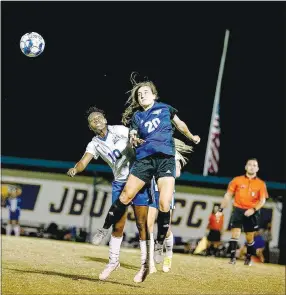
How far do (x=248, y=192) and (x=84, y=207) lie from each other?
14362mm

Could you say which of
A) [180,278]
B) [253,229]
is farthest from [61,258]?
[253,229]

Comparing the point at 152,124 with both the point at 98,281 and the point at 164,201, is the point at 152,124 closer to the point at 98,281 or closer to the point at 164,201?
the point at 164,201

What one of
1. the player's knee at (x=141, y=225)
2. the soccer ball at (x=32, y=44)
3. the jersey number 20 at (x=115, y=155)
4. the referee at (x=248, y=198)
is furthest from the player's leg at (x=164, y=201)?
the referee at (x=248, y=198)

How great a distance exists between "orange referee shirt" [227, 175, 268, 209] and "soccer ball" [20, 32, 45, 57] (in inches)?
251

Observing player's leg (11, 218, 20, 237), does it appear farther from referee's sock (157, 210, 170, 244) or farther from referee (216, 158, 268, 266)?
referee's sock (157, 210, 170, 244)

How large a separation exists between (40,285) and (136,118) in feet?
8.55

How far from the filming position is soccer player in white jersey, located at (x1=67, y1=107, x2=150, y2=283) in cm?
894

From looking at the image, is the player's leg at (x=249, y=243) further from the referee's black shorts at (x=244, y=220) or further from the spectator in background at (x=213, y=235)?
the spectator in background at (x=213, y=235)

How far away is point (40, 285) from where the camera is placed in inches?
302

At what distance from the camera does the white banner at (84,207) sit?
90.7ft

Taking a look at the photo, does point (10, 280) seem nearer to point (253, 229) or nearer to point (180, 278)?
point (180, 278)

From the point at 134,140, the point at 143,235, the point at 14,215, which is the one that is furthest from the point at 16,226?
the point at 134,140

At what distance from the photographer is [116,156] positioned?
9.20m

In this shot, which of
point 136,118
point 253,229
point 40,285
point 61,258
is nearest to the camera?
point 40,285
